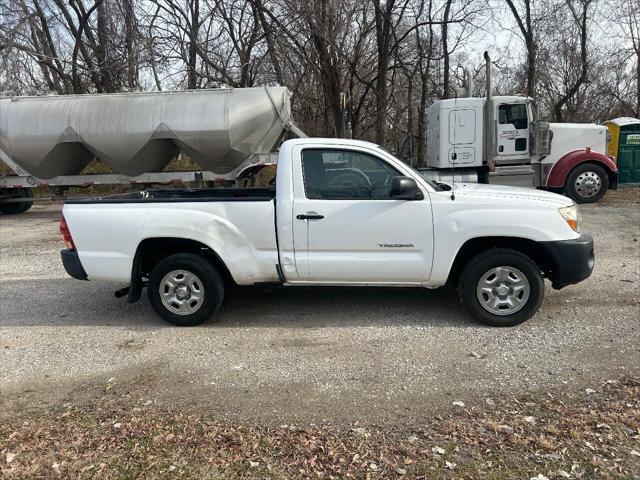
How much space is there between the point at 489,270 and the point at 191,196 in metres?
3.39

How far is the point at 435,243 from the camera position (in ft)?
15.7

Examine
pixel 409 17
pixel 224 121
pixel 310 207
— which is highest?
pixel 409 17

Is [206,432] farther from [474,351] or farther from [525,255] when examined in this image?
[525,255]

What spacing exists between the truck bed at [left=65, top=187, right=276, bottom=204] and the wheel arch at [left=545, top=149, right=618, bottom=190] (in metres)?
10.2

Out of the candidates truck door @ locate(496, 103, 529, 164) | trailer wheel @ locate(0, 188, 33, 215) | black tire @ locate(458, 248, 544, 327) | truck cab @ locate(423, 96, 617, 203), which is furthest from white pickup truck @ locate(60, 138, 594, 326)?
trailer wheel @ locate(0, 188, 33, 215)

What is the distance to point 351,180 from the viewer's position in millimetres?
4914

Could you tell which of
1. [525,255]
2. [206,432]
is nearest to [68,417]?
[206,432]

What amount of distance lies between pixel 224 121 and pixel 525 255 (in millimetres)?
9448

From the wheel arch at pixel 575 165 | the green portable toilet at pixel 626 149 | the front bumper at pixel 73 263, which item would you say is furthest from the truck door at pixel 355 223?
the green portable toilet at pixel 626 149

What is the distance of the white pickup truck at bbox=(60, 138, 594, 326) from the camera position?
186 inches

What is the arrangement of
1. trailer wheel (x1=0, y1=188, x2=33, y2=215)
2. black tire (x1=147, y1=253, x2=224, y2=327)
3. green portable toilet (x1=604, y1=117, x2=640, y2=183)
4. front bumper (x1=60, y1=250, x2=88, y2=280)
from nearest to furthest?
1. black tire (x1=147, y1=253, x2=224, y2=327)
2. front bumper (x1=60, y1=250, x2=88, y2=280)
3. trailer wheel (x1=0, y1=188, x2=33, y2=215)
4. green portable toilet (x1=604, y1=117, x2=640, y2=183)

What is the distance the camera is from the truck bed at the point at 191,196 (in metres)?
5.08

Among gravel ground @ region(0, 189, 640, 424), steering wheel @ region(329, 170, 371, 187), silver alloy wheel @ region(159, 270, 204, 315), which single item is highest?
steering wheel @ region(329, 170, 371, 187)

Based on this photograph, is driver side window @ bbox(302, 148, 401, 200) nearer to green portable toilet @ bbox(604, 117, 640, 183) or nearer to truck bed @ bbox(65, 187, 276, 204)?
truck bed @ bbox(65, 187, 276, 204)
